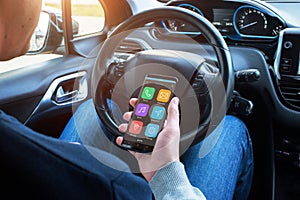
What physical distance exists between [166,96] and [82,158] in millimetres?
520

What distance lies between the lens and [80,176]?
494mm

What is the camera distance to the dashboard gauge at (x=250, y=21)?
168 cm

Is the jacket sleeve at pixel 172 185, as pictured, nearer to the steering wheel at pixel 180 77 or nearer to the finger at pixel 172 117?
the finger at pixel 172 117

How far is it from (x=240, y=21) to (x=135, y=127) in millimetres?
942

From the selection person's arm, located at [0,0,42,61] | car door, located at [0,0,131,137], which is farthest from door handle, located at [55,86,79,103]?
person's arm, located at [0,0,42,61]

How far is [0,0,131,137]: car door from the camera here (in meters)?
1.56

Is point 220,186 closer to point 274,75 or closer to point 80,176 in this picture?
point 274,75

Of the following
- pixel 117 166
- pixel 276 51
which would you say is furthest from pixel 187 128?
pixel 276 51

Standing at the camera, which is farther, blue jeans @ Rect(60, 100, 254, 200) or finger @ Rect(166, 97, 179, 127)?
blue jeans @ Rect(60, 100, 254, 200)

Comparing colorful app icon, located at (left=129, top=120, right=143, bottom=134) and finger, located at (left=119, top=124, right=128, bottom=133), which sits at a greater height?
colorful app icon, located at (left=129, top=120, right=143, bottom=134)

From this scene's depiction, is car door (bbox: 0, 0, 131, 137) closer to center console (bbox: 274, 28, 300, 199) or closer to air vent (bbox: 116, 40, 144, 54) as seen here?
air vent (bbox: 116, 40, 144, 54)

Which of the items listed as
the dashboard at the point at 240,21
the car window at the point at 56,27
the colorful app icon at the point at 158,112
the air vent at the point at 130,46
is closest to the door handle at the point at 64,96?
the car window at the point at 56,27

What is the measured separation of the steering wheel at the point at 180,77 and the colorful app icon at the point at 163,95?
9 cm

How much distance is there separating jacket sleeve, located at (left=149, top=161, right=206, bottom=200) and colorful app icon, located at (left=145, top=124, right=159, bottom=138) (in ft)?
0.47
